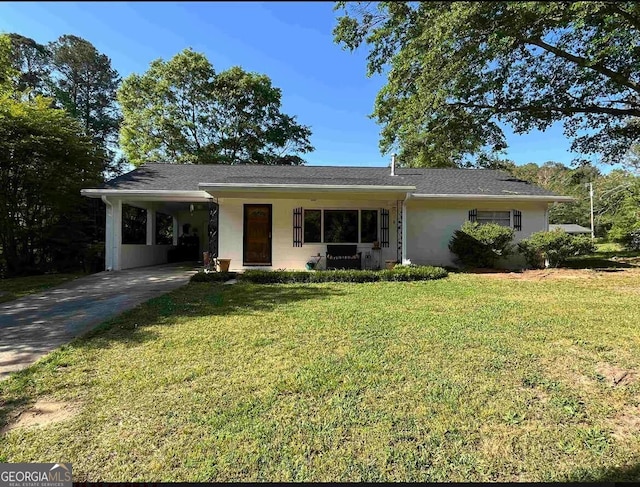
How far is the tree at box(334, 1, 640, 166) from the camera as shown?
6062 mm

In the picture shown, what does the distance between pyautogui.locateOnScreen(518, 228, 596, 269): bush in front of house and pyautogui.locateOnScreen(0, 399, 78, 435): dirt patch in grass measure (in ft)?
41.5

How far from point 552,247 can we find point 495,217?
6.74ft

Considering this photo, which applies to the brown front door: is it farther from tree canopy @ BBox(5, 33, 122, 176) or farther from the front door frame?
tree canopy @ BBox(5, 33, 122, 176)

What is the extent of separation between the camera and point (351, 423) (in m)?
2.62

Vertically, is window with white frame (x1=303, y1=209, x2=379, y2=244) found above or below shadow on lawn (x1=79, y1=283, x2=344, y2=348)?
above

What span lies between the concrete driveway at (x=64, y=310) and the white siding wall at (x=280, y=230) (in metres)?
1.93

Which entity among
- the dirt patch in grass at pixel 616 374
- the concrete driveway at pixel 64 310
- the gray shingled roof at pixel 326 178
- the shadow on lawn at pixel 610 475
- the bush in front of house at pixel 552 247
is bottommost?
the shadow on lawn at pixel 610 475

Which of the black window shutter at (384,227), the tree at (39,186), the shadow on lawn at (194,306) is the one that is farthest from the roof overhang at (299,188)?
the tree at (39,186)

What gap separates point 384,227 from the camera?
1206cm

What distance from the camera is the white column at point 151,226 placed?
45.0 ft

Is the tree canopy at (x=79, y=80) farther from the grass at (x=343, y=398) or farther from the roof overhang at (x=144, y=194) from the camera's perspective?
the grass at (x=343, y=398)

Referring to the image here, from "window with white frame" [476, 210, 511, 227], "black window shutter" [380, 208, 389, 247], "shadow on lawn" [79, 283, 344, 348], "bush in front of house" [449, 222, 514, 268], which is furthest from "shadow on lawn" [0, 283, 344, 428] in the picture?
"window with white frame" [476, 210, 511, 227]

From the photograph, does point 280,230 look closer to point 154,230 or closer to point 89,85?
point 154,230

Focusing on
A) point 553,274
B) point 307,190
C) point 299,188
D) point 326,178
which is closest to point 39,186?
point 299,188
